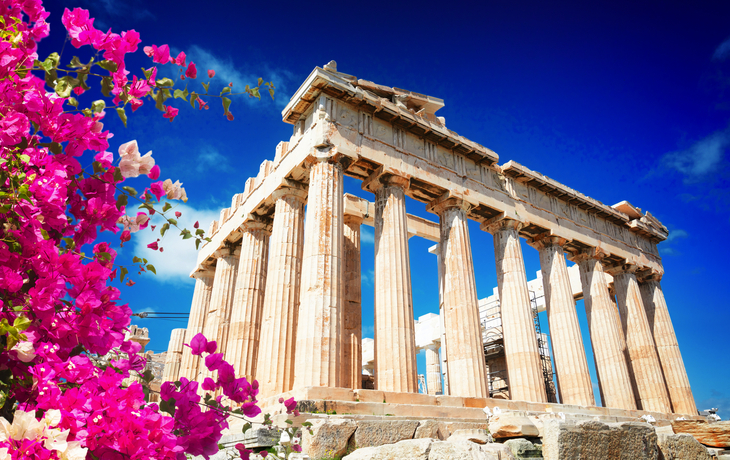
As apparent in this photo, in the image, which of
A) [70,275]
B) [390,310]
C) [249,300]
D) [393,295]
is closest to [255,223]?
[249,300]

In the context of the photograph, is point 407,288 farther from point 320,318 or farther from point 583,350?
point 583,350

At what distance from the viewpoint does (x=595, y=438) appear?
6332 mm

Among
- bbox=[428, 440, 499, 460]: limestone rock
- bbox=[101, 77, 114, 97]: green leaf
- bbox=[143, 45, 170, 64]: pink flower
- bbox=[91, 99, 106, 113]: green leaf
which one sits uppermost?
bbox=[143, 45, 170, 64]: pink flower

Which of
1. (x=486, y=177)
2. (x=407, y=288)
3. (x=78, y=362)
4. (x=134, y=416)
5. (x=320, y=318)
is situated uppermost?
(x=486, y=177)

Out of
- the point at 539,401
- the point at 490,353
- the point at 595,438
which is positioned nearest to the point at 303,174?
the point at 539,401

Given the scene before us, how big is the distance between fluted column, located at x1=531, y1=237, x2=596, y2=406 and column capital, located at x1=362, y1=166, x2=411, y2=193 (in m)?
8.96

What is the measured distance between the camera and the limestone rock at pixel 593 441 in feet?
20.0

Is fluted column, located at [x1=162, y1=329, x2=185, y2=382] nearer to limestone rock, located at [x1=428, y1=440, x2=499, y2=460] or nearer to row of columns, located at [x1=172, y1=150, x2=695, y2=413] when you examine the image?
row of columns, located at [x1=172, y1=150, x2=695, y2=413]

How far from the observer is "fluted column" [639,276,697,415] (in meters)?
25.0

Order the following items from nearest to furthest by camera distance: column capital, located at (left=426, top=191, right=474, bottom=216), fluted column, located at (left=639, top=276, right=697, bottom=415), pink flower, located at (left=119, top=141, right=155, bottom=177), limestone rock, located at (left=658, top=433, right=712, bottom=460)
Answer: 1. pink flower, located at (left=119, top=141, right=155, bottom=177)
2. limestone rock, located at (left=658, top=433, right=712, bottom=460)
3. column capital, located at (left=426, top=191, right=474, bottom=216)
4. fluted column, located at (left=639, top=276, right=697, bottom=415)

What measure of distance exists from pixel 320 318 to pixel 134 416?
12.4 meters

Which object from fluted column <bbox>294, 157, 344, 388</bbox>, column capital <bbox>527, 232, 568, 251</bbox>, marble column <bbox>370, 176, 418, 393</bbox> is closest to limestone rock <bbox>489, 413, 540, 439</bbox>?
fluted column <bbox>294, 157, 344, 388</bbox>

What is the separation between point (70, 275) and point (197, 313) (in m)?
23.6

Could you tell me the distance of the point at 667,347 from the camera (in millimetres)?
26344
